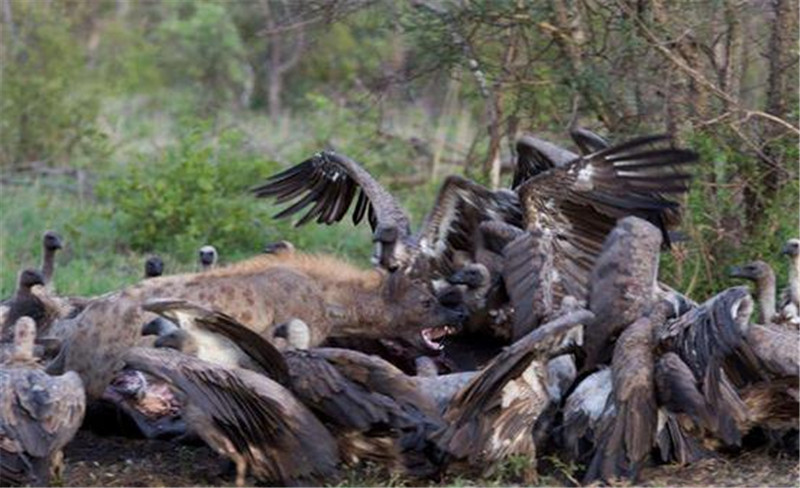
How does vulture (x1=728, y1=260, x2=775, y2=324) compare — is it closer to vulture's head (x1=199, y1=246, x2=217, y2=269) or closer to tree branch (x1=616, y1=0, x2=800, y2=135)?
tree branch (x1=616, y1=0, x2=800, y2=135)

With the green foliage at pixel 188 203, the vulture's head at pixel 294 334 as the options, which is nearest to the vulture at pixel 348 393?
the vulture's head at pixel 294 334

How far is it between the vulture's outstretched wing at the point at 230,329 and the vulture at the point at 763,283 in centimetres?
262

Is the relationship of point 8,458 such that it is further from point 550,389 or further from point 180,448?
point 550,389

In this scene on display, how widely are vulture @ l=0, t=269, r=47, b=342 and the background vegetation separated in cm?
146

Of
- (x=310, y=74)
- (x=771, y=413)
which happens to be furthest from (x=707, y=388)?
(x=310, y=74)

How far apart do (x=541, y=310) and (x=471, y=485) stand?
104 centimetres

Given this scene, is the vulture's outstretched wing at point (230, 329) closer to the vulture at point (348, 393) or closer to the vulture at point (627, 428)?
the vulture at point (348, 393)

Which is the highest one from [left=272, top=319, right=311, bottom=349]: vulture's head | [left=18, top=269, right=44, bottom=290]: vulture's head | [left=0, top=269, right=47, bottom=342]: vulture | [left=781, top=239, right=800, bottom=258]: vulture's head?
[left=781, top=239, right=800, bottom=258]: vulture's head

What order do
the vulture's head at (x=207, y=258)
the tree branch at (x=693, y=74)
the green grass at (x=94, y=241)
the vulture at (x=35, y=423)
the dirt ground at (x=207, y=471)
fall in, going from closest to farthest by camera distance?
the vulture at (x=35, y=423), the dirt ground at (x=207, y=471), the tree branch at (x=693, y=74), the vulture's head at (x=207, y=258), the green grass at (x=94, y=241)

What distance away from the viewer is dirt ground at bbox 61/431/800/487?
6.06 meters

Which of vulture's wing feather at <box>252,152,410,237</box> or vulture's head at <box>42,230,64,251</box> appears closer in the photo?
vulture's wing feather at <box>252,152,410,237</box>

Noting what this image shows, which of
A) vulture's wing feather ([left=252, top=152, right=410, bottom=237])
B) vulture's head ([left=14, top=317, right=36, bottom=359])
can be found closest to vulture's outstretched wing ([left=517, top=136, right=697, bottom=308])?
vulture's wing feather ([left=252, top=152, right=410, bottom=237])

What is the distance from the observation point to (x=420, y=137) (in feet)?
43.7

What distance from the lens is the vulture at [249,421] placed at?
229 inches
